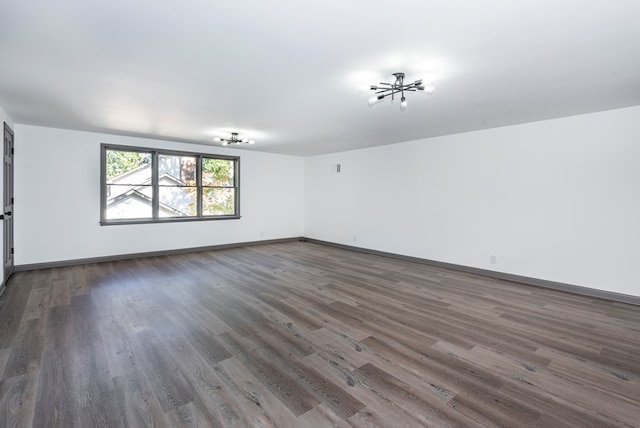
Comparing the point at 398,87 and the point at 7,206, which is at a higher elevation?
the point at 398,87

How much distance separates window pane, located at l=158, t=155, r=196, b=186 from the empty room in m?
0.04

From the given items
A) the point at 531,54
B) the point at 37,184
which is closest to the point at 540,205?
the point at 531,54

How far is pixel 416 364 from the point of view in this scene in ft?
Answer: 7.71

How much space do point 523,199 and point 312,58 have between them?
3.99m

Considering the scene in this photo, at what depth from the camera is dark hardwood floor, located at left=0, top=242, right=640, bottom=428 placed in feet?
5.98

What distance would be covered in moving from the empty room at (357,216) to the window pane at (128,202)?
4cm

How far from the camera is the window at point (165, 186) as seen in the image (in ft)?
19.3

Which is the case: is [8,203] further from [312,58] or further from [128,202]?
[312,58]

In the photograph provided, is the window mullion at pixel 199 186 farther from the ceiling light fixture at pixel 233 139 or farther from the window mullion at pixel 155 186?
the ceiling light fixture at pixel 233 139

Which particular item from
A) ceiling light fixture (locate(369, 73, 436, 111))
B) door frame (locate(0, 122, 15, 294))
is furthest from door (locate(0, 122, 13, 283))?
ceiling light fixture (locate(369, 73, 436, 111))

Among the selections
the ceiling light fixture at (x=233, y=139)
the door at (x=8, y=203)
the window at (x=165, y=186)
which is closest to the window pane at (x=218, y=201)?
the window at (x=165, y=186)

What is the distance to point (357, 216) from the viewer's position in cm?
719

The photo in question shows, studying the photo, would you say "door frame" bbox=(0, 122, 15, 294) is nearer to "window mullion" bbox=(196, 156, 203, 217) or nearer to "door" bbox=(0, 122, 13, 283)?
"door" bbox=(0, 122, 13, 283)

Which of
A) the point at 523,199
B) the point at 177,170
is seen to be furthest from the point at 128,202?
the point at 523,199
